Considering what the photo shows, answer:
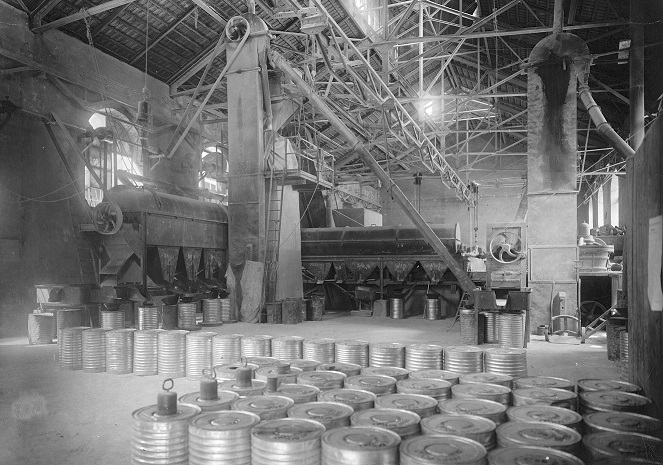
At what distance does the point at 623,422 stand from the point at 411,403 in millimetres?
1321

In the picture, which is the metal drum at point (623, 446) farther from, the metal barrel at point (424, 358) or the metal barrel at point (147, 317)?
the metal barrel at point (147, 317)

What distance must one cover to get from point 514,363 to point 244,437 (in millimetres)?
3509

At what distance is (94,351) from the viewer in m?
7.38

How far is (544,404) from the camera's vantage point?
3.70 m

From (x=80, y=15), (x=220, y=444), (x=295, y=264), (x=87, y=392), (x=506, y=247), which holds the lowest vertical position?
(x=87, y=392)

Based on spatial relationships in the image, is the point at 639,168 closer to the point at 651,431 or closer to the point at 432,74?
the point at 651,431

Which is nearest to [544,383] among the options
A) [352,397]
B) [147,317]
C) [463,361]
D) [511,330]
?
[463,361]

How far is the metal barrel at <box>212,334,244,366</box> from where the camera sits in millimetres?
6727

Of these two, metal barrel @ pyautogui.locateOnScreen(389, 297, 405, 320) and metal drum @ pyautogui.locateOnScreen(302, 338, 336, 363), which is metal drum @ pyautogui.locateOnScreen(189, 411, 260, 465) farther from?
metal barrel @ pyautogui.locateOnScreen(389, 297, 405, 320)

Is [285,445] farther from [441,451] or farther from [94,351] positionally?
[94,351]

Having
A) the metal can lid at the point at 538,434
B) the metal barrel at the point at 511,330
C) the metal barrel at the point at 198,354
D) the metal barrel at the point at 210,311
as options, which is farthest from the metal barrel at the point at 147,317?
the metal can lid at the point at 538,434

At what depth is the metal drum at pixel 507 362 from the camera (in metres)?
5.60

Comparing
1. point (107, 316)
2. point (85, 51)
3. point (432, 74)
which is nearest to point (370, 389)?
point (107, 316)

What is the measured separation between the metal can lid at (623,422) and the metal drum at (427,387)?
1.09 m
